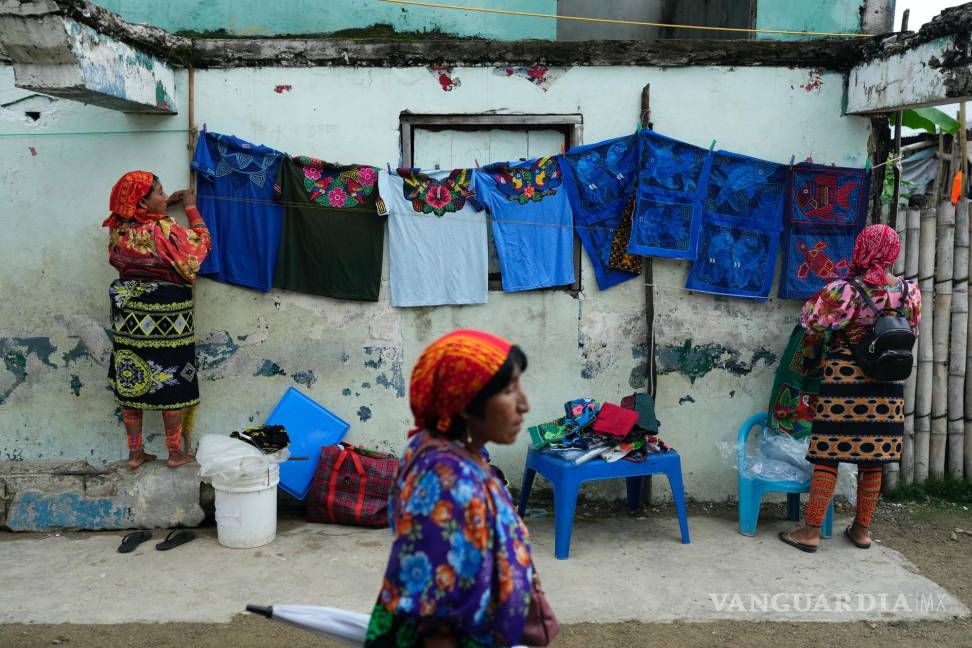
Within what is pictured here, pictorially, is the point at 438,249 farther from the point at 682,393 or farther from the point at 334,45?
the point at 682,393

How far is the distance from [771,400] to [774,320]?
0.58 m

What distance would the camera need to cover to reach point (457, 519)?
76.3 inches

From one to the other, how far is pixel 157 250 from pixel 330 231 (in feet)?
3.57

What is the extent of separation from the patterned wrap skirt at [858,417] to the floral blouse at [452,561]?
Answer: 3.49 meters

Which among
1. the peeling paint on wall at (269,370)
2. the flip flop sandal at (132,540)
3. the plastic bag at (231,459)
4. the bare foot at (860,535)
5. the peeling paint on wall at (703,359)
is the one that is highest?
the peeling paint on wall at (703,359)

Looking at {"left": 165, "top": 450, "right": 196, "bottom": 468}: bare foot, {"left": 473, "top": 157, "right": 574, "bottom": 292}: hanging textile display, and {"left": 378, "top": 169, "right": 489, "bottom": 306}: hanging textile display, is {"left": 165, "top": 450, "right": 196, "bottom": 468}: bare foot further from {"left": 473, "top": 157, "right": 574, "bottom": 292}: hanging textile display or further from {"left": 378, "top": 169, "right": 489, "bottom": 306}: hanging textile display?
{"left": 473, "top": 157, "right": 574, "bottom": 292}: hanging textile display

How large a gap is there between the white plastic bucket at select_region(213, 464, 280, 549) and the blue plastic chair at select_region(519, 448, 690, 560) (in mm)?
1649

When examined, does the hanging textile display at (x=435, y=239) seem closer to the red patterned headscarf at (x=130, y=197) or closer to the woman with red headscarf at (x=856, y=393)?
the red patterned headscarf at (x=130, y=197)

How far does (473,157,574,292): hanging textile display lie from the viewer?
558 cm

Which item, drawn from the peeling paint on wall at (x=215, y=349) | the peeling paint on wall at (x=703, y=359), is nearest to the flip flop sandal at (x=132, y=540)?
the peeling paint on wall at (x=215, y=349)

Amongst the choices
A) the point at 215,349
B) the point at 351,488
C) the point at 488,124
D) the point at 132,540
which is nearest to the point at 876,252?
the point at 488,124

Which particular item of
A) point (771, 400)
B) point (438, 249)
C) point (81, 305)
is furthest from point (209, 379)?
point (771, 400)

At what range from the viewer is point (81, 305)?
568 cm

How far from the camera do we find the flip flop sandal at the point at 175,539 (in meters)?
4.94
